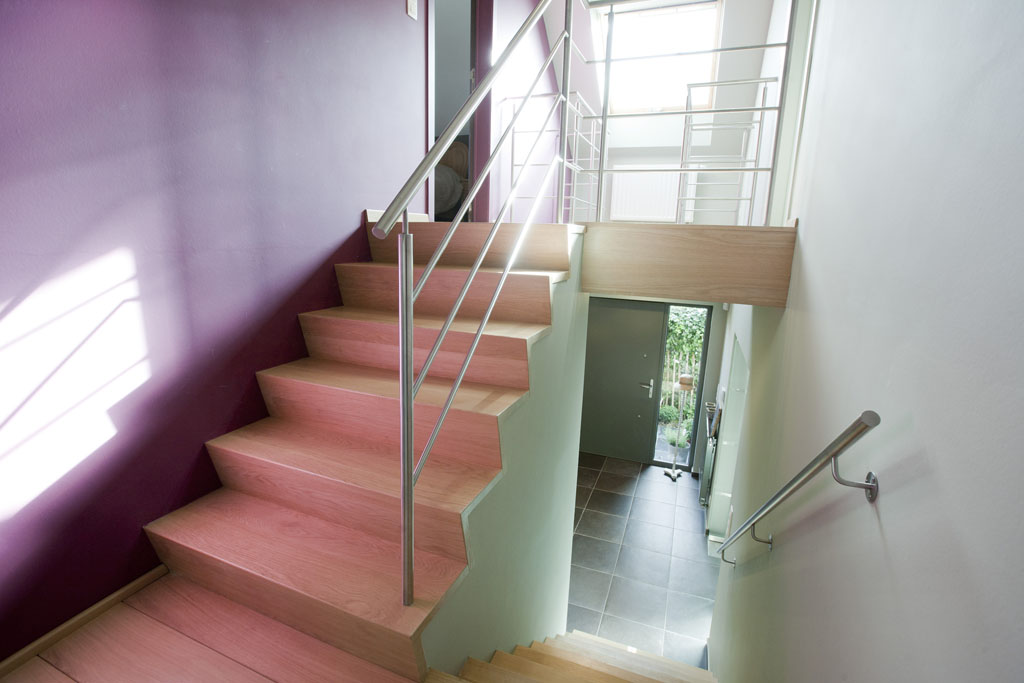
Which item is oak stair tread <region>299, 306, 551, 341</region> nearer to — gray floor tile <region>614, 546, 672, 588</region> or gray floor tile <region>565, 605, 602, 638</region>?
gray floor tile <region>565, 605, 602, 638</region>

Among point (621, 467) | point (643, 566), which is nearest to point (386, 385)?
point (643, 566)

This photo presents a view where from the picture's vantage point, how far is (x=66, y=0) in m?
1.22

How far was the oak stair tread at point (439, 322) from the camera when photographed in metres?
1.72

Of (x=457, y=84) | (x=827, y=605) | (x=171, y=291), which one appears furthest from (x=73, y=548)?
(x=457, y=84)

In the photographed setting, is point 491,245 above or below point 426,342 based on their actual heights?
above

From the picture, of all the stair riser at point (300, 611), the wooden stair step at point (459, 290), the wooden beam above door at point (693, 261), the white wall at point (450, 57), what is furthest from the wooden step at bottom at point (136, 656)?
the white wall at point (450, 57)

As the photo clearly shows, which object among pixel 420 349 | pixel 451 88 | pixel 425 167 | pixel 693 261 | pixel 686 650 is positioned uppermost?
pixel 451 88

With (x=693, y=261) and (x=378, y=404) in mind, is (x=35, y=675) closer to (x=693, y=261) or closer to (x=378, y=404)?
(x=378, y=404)

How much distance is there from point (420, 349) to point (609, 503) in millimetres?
3806

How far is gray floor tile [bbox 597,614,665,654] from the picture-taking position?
3371 mm

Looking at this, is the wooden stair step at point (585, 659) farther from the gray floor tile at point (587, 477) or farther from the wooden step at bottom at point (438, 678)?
the gray floor tile at point (587, 477)

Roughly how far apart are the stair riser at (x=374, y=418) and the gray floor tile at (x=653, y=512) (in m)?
3.74

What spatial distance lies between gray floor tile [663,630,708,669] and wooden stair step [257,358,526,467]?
2779 mm

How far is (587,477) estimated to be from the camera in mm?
5527
